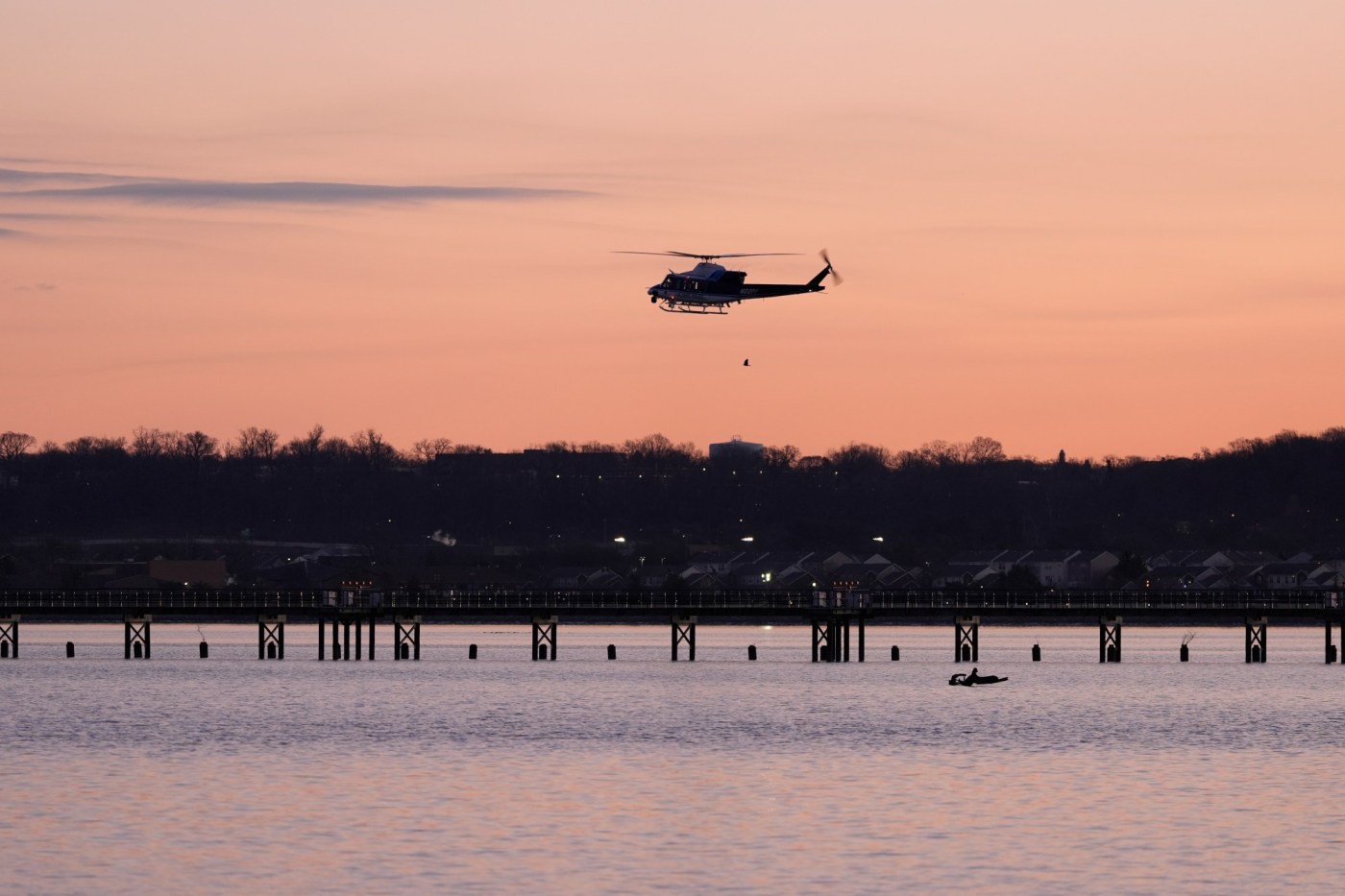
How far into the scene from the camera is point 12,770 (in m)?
69.6

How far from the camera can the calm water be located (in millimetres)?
48938

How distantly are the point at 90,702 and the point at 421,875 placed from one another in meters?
64.0

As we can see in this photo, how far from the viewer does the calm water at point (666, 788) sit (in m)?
48.9

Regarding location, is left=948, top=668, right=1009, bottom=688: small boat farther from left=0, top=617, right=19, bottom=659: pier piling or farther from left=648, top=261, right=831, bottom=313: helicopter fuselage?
left=0, top=617, right=19, bottom=659: pier piling

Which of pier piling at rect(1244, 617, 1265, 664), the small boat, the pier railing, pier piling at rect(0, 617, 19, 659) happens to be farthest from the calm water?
pier piling at rect(1244, 617, 1265, 664)

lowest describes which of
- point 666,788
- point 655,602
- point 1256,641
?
point 666,788

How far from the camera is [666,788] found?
66.4 m

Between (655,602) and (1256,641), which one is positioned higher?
(655,602)

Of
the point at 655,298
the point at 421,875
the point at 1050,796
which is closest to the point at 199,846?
the point at 421,875

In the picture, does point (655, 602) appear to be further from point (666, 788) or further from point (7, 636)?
point (666, 788)

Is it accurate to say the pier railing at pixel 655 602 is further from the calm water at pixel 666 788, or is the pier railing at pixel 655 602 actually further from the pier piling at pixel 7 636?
the calm water at pixel 666 788

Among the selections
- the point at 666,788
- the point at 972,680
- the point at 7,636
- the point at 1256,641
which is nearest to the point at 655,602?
the point at 972,680

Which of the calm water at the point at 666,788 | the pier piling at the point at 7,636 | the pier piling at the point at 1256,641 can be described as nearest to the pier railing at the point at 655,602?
the pier piling at the point at 7,636

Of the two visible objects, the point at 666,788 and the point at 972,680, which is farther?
the point at 972,680
